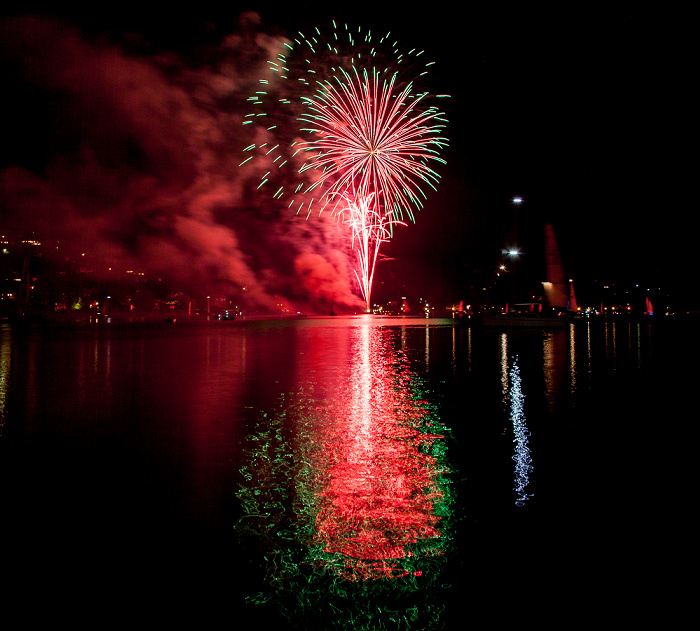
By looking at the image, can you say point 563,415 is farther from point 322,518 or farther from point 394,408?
point 322,518

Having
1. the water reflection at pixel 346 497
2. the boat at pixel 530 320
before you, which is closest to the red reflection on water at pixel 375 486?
the water reflection at pixel 346 497

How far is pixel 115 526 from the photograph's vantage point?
3506mm

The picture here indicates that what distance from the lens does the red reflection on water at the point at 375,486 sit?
3.12m

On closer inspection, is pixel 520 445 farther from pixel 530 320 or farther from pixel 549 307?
pixel 549 307

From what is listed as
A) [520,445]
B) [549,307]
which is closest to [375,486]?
[520,445]

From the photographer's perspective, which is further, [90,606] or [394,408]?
[394,408]

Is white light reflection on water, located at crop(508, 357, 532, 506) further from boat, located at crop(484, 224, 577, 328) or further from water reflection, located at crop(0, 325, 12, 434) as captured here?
boat, located at crop(484, 224, 577, 328)

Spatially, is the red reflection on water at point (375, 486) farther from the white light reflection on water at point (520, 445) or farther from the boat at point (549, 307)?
the boat at point (549, 307)

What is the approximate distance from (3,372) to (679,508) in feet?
42.4

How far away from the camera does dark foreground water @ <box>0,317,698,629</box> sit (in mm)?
2668

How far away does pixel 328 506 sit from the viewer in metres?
3.81

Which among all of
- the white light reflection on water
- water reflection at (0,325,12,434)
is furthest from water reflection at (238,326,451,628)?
water reflection at (0,325,12,434)

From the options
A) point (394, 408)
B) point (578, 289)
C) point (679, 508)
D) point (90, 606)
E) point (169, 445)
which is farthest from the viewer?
point (578, 289)

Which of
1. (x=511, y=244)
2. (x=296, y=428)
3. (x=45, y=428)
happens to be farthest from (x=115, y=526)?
(x=511, y=244)
